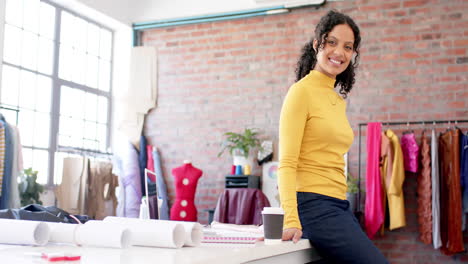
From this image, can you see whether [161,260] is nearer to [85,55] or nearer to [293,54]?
[293,54]

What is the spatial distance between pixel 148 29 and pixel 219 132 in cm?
157

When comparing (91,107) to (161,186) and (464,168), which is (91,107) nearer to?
(161,186)

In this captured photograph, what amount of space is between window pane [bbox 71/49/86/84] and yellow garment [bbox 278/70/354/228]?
16.4 feet

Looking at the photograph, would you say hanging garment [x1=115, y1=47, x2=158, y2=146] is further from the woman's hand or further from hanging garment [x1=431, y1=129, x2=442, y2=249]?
the woman's hand

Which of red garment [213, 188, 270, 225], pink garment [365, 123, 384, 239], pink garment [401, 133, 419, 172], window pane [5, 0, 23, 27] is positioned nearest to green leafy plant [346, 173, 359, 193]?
pink garment [365, 123, 384, 239]

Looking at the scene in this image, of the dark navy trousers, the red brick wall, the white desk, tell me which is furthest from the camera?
the red brick wall

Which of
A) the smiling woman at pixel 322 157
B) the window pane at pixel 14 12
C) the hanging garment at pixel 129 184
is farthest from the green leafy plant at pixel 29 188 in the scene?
the smiling woman at pixel 322 157

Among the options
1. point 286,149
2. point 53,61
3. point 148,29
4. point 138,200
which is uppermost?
point 148,29

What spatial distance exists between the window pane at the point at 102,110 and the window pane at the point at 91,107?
75 mm

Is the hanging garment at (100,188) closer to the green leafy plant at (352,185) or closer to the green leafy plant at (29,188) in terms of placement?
the green leafy plant at (29,188)

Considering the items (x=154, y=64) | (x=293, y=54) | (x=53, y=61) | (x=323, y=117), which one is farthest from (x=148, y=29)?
(x=323, y=117)

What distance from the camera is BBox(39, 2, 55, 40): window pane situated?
6.23m

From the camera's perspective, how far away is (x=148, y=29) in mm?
7141

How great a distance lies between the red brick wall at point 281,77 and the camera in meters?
5.72
